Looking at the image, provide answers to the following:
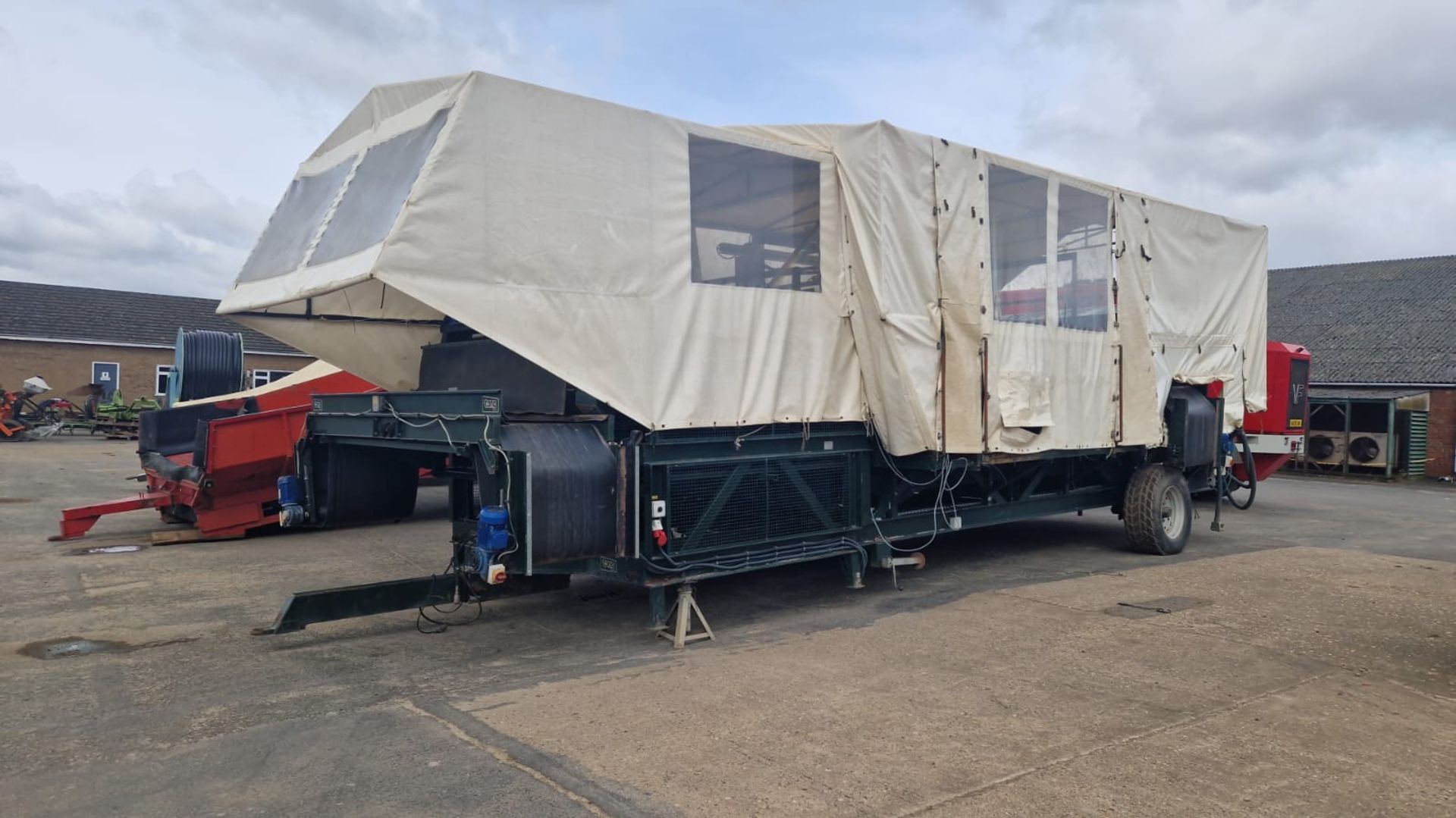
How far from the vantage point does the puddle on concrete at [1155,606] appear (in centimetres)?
731

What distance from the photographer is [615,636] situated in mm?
6625

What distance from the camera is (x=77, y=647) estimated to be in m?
6.18

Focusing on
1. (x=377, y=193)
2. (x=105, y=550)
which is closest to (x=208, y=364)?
(x=105, y=550)

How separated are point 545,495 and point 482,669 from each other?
113 cm

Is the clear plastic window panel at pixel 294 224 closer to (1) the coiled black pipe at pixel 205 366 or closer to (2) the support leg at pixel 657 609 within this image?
(2) the support leg at pixel 657 609

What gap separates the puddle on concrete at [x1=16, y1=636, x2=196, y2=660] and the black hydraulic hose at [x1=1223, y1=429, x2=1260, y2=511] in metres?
11.1

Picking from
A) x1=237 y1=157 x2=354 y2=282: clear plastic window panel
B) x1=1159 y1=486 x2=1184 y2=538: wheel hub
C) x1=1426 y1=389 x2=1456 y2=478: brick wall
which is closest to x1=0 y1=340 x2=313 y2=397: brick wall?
x1=237 y1=157 x2=354 y2=282: clear plastic window panel

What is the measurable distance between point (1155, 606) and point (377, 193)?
21.7 feet

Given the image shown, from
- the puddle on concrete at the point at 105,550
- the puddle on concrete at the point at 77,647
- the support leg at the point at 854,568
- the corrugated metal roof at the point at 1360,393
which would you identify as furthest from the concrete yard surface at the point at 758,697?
the corrugated metal roof at the point at 1360,393

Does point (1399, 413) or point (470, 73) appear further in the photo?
point (1399, 413)

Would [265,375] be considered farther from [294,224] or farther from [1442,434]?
[1442,434]

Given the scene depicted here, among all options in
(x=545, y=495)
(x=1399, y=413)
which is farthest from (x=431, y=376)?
(x=1399, y=413)

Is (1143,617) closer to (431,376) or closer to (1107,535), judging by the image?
(1107,535)

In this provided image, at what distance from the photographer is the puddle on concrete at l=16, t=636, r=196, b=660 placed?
19.7 feet
